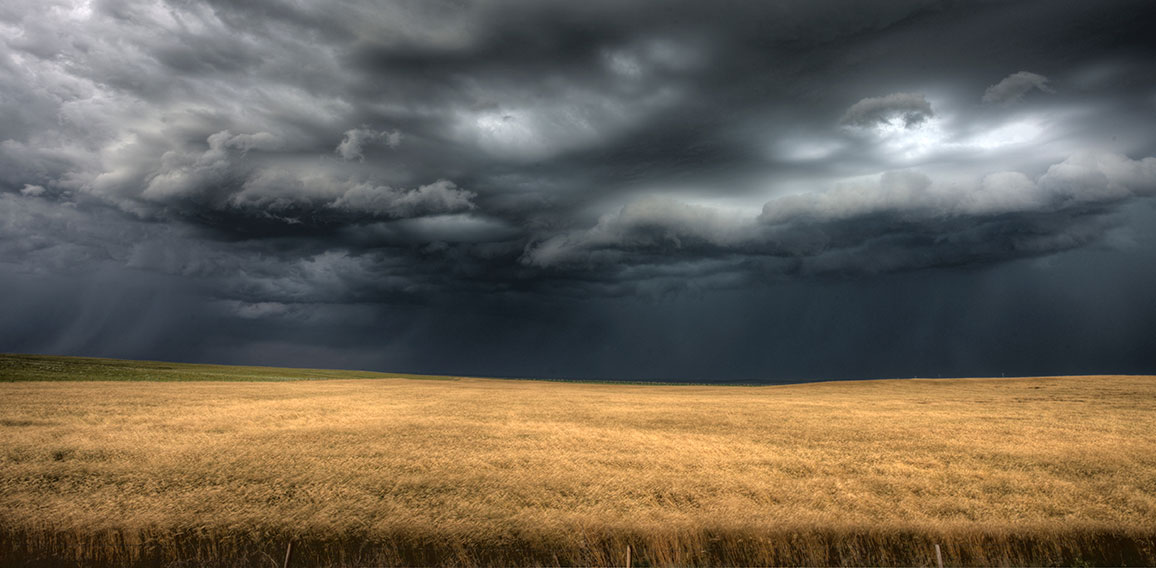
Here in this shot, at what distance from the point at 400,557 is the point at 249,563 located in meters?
2.66

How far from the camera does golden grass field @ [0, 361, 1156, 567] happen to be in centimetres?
1126

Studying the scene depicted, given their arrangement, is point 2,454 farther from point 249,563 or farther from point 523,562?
point 523,562

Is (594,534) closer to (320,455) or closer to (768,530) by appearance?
(768,530)

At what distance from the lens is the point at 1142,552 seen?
447 inches

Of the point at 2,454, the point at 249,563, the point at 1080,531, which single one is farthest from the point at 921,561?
the point at 2,454

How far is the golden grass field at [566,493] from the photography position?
1126cm

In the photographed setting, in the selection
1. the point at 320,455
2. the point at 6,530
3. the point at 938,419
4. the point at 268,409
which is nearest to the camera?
the point at 6,530

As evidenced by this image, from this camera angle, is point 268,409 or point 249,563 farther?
point 268,409

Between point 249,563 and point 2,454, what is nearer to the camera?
point 249,563

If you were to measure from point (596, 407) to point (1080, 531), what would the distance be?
110 feet

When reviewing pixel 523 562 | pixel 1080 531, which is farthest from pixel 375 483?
pixel 1080 531

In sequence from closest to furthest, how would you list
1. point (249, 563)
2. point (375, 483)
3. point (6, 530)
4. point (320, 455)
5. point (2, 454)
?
point (249, 563) < point (6, 530) < point (375, 483) < point (2, 454) < point (320, 455)

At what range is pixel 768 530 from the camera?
11.7m

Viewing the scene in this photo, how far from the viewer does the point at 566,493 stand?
15.1 metres
